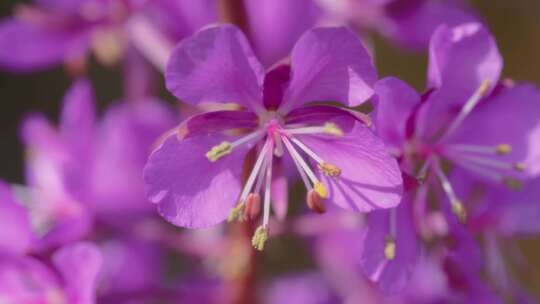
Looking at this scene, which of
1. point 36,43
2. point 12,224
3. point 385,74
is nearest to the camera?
point 12,224

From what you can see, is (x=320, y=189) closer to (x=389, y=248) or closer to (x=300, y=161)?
(x=300, y=161)

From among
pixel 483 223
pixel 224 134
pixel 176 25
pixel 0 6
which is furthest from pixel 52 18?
pixel 0 6

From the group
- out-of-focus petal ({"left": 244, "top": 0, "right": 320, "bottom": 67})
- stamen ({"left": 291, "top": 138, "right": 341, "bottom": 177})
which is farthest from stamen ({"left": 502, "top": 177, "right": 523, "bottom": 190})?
out-of-focus petal ({"left": 244, "top": 0, "right": 320, "bottom": 67})

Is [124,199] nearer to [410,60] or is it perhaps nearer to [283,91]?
[283,91]

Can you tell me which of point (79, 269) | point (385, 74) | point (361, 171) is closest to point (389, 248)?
point (361, 171)

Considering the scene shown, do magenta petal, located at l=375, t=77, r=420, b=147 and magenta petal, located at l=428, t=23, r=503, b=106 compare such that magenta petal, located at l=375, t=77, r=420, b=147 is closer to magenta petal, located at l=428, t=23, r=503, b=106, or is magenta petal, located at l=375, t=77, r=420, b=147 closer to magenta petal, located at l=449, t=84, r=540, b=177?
magenta petal, located at l=428, t=23, r=503, b=106

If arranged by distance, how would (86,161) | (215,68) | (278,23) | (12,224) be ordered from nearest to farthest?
1. (215,68)
2. (12,224)
3. (86,161)
4. (278,23)
